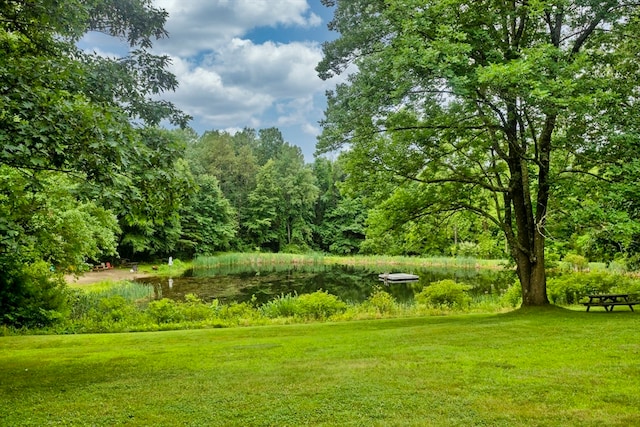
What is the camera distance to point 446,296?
14797 mm

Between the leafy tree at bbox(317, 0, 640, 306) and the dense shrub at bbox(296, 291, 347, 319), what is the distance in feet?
12.3

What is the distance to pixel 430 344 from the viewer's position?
768cm

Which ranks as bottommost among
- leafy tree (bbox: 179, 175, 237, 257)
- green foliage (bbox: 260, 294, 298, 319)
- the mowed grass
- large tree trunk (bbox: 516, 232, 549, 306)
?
green foliage (bbox: 260, 294, 298, 319)

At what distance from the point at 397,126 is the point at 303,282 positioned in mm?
18355

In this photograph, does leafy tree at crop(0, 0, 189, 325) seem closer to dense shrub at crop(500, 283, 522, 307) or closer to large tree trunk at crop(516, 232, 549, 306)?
large tree trunk at crop(516, 232, 549, 306)

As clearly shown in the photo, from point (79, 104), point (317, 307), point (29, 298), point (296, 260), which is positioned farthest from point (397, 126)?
point (296, 260)

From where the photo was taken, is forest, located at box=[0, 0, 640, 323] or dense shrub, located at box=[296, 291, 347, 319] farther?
dense shrub, located at box=[296, 291, 347, 319]

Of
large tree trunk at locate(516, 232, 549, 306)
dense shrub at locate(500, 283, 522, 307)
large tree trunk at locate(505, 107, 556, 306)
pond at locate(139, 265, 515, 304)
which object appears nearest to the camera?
large tree trunk at locate(505, 107, 556, 306)

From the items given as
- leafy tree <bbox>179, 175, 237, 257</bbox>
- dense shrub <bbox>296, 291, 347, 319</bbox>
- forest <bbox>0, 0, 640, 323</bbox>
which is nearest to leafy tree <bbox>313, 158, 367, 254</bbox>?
leafy tree <bbox>179, 175, 237, 257</bbox>

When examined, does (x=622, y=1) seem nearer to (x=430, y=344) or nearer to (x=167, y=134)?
(x=430, y=344)

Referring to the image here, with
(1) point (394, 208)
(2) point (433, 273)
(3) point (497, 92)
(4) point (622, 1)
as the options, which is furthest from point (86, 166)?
(2) point (433, 273)

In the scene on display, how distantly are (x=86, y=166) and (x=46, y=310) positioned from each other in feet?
A: 30.3

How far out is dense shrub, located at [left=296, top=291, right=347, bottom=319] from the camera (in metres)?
13.7

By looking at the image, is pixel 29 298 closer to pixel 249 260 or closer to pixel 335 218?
pixel 249 260
